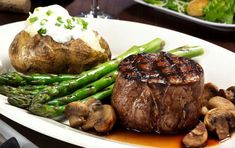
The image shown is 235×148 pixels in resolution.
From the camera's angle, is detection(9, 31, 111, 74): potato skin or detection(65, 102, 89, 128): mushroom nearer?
detection(65, 102, 89, 128): mushroom

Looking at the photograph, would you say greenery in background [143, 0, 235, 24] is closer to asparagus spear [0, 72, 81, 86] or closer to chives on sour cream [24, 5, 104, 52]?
chives on sour cream [24, 5, 104, 52]

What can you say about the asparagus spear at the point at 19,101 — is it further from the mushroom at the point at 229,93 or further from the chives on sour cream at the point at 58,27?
the mushroom at the point at 229,93

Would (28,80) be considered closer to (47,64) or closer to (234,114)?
(47,64)

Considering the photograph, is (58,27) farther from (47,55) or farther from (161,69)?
(161,69)

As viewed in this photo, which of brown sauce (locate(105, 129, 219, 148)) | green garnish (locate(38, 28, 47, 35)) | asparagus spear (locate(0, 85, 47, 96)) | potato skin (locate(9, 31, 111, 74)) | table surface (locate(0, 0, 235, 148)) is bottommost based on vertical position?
table surface (locate(0, 0, 235, 148))

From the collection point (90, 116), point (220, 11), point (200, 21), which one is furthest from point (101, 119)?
point (220, 11)

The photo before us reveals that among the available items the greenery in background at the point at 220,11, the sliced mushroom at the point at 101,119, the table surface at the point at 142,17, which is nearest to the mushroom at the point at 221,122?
the sliced mushroom at the point at 101,119

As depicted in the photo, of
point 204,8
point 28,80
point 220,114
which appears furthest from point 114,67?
point 204,8

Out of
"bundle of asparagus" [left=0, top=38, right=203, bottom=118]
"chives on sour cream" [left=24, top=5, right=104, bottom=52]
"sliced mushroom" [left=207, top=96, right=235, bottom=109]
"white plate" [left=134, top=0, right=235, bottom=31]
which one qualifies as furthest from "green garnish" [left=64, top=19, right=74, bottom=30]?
"white plate" [left=134, top=0, right=235, bottom=31]
